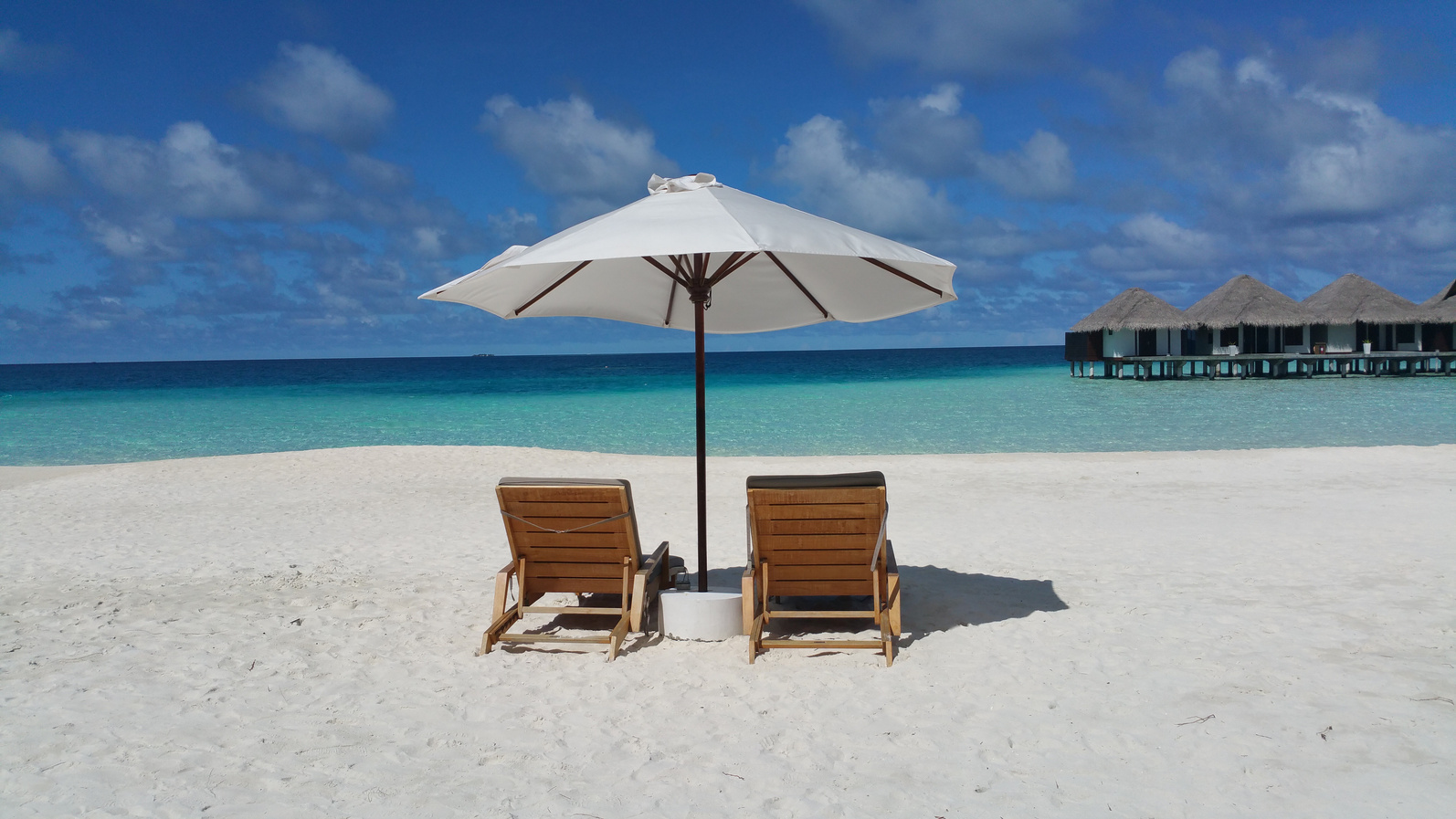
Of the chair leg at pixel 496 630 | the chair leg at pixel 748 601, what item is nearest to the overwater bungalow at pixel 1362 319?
the chair leg at pixel 748 601

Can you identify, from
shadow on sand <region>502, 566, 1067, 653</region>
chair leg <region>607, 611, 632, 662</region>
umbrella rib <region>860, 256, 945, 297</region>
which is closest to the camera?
chair leg <region>607, 611, 632, 662</region>

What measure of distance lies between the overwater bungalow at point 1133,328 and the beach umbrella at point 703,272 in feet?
100

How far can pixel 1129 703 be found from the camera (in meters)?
3.02

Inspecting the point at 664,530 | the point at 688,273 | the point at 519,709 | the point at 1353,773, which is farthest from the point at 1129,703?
the point at 664,530

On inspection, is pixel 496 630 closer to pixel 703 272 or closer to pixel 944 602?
pixel 703 272

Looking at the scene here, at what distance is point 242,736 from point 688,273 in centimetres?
262

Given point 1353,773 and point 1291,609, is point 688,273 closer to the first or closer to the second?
point 1353,773

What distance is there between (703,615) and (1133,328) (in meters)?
32.1

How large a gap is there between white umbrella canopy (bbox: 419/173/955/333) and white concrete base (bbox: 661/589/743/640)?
1.45 metres

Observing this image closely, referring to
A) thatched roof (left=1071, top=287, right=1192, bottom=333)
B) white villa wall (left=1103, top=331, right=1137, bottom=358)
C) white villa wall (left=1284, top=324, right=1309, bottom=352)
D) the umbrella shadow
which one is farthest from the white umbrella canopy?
white villa wall (left=1284, top=324, right=1309, bottom=352)

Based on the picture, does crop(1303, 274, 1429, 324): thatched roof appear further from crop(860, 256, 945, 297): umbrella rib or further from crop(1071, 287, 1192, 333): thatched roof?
crop(860, 256, 945, 297): umbrella rib

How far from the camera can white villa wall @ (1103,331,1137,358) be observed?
1337 inches

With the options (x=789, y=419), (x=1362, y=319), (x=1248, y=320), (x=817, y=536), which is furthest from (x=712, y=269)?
(x=1362, y=319)

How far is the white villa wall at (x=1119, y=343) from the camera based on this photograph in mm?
33969
